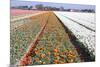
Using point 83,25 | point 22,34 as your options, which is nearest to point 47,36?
point 22,34

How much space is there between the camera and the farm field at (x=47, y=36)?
85.8 inches

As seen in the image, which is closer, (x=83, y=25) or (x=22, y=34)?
(x=22, y=34)

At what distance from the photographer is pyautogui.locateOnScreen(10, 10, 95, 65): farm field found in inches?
85.8

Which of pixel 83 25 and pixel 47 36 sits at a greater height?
pixel 83 25

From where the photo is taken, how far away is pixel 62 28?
2.39 metres

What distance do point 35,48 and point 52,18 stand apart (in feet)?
1.29

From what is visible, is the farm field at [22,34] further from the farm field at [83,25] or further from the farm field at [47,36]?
the farm field at [83,25]

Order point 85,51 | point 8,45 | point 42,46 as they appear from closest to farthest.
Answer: point 8,45 < point 42,46 < point 85,51

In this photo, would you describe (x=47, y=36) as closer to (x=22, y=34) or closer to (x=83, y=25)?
(x=22, y=34)

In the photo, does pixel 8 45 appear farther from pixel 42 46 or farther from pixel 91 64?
pixel 91 64

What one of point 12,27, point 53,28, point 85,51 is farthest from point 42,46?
point 85,51

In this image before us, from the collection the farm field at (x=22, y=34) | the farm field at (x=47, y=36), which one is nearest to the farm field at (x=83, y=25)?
the farm field at (x=47, y=36)

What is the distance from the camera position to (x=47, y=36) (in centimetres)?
232

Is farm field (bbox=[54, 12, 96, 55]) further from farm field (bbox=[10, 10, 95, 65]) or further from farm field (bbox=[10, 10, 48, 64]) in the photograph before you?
farm field (bbox=[10, 10, 48, 64])
